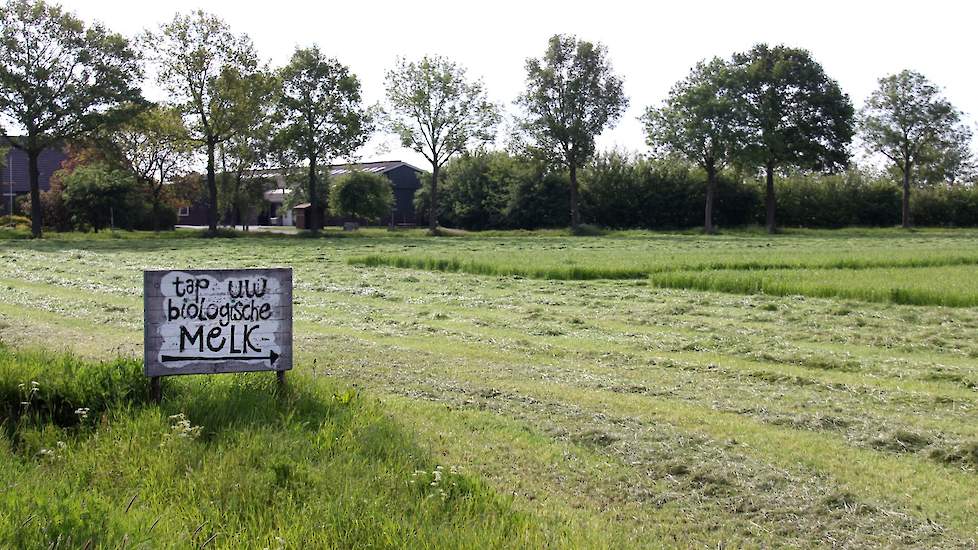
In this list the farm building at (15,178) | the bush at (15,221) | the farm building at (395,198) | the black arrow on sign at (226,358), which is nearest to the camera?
the black arrow on sign at (226,358)

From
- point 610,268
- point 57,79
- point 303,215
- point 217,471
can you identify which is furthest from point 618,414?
point 303,215

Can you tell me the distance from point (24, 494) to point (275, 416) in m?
1.93

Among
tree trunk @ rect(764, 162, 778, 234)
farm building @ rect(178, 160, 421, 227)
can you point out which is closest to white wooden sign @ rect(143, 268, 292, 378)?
tree trunk @ rect(764, 162, 778, 234)

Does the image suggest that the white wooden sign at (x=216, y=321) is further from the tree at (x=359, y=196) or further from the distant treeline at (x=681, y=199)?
the distant treeline at (x=681, y=199)

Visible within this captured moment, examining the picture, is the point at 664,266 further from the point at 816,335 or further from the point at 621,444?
the point at 621,444

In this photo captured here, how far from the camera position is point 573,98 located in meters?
61.8

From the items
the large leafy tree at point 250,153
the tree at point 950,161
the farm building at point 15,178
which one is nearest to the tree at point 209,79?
the large leafy tree at point 250,153

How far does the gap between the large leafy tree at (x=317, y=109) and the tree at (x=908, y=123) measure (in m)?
40.5

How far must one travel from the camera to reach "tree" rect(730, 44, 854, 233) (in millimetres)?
60750

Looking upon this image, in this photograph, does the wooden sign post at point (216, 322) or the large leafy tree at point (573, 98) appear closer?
the wooden sign post at point (216, 322)

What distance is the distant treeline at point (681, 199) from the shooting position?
223 feet

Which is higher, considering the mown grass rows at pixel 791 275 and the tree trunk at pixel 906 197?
the tree trunk at pixel 906 197

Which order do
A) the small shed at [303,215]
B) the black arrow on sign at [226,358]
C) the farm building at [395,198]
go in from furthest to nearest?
the farm building at [395,198] → the small shed at [303,215] → the black arrow on sign at [226,358]

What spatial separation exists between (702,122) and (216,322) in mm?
58590
